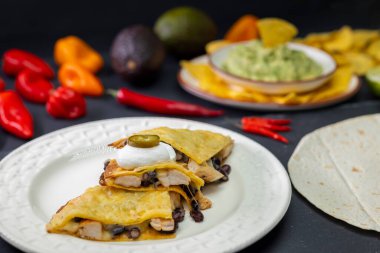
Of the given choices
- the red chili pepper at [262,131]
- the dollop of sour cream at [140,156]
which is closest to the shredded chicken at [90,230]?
the dollop of sour cream at [140,156]

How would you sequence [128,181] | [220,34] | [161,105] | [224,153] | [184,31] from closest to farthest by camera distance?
[128,181]
[224,153]
[161,105]
[184,31]
[220,34]

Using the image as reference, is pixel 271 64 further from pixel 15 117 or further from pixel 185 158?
pixel 15 117

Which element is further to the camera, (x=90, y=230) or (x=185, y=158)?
(x=185, y=158)

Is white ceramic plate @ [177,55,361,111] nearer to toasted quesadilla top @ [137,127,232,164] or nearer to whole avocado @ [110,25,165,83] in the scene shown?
whole avocado @ [110,25,165,83]

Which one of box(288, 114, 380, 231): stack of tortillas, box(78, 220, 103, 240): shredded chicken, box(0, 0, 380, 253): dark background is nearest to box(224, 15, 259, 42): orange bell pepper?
box(0, 0, 380, 253): dark background

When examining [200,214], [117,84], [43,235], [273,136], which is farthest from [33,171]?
[117,84]

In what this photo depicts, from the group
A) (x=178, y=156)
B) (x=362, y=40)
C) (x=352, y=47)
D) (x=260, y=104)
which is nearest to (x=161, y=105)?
(x=260, y=104)

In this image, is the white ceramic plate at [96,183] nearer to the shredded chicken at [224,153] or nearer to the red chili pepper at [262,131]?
the shredded chicken at [224,153]
